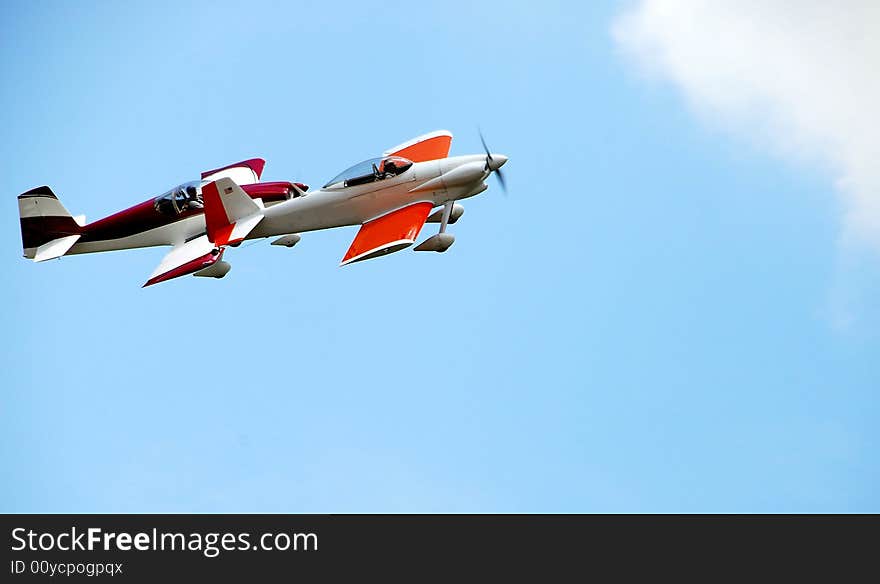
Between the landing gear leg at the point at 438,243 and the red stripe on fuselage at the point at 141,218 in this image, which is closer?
the landing gear leg at the point at 438,243

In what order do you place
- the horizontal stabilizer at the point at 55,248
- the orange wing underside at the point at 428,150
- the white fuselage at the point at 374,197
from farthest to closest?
1. the horizontal stabilizer at the point at 55,248
2. the orange wing underside at the point at 428,150
3. the white fuselage at the point at 374,197

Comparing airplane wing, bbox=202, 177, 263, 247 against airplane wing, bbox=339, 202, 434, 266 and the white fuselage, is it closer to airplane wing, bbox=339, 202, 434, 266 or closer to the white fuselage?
the white fuselage

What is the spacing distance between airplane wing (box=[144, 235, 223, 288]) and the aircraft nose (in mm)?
6129

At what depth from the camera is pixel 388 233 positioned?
2473 centimetres

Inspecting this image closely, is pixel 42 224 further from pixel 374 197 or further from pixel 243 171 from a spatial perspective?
pixel 374 197

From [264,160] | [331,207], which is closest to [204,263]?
[331,207]

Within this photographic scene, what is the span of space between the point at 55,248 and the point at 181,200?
320 cm

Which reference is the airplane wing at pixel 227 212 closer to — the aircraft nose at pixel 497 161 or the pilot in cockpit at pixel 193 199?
the pilot in cockpit at pixel 193 199

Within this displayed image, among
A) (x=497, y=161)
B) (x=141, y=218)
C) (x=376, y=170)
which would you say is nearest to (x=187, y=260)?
(x=141, y=218)

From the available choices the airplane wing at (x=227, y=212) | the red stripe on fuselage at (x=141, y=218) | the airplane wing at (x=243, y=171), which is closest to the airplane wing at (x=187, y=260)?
the airplane wing at (x=227, y=212)

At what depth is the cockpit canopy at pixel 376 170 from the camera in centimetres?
2559

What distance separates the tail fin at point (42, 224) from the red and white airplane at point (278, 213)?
2cm

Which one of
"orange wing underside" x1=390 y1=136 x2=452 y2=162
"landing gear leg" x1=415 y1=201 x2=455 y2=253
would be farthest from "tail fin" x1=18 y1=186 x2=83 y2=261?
"landing gear leg" x1=415 y1=201 x2=455 y2=253

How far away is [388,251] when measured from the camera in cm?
2425
